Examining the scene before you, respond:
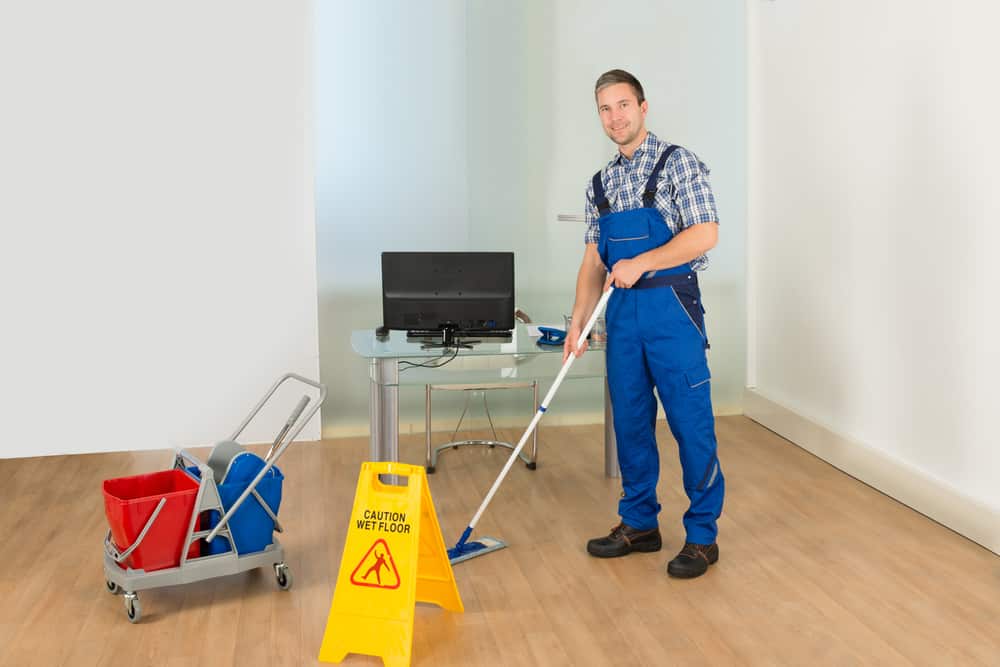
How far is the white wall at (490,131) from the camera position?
5.18 m

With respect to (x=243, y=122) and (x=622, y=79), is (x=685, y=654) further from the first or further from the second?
(x=243, y=122)

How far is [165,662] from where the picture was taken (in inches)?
111

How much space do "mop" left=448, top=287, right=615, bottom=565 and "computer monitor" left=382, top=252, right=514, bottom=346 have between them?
50 centimetres

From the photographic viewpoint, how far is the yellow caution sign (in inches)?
111

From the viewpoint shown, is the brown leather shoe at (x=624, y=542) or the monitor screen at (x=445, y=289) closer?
the brown leather shoe at (x=624, y=542)

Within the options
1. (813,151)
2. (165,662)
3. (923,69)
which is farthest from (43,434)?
(923,69)

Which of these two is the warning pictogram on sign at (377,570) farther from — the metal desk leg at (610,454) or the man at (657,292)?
the metal desk leg at (610,454)

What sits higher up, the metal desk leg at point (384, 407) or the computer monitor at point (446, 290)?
the computer monitor at point (446, 290)

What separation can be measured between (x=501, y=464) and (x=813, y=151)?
212 cm

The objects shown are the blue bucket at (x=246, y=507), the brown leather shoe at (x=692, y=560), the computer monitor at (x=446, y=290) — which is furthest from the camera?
the computer monitor at (x=446, y=290)

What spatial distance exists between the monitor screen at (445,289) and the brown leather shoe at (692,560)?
1.16 meters

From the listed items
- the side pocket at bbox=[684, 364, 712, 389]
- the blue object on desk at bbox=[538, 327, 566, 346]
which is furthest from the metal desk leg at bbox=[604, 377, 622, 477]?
the side pocket at bbox=[684, 364, 712, 389]

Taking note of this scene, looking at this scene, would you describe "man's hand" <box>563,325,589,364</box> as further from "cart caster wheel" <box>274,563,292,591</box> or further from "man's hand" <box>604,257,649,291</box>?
"cart caster wheel" <box>274,563,292,591</box>

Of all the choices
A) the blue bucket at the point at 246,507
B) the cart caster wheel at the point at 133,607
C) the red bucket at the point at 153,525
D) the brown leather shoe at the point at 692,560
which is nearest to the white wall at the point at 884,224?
the brown leather shoe at the point at 692,560
